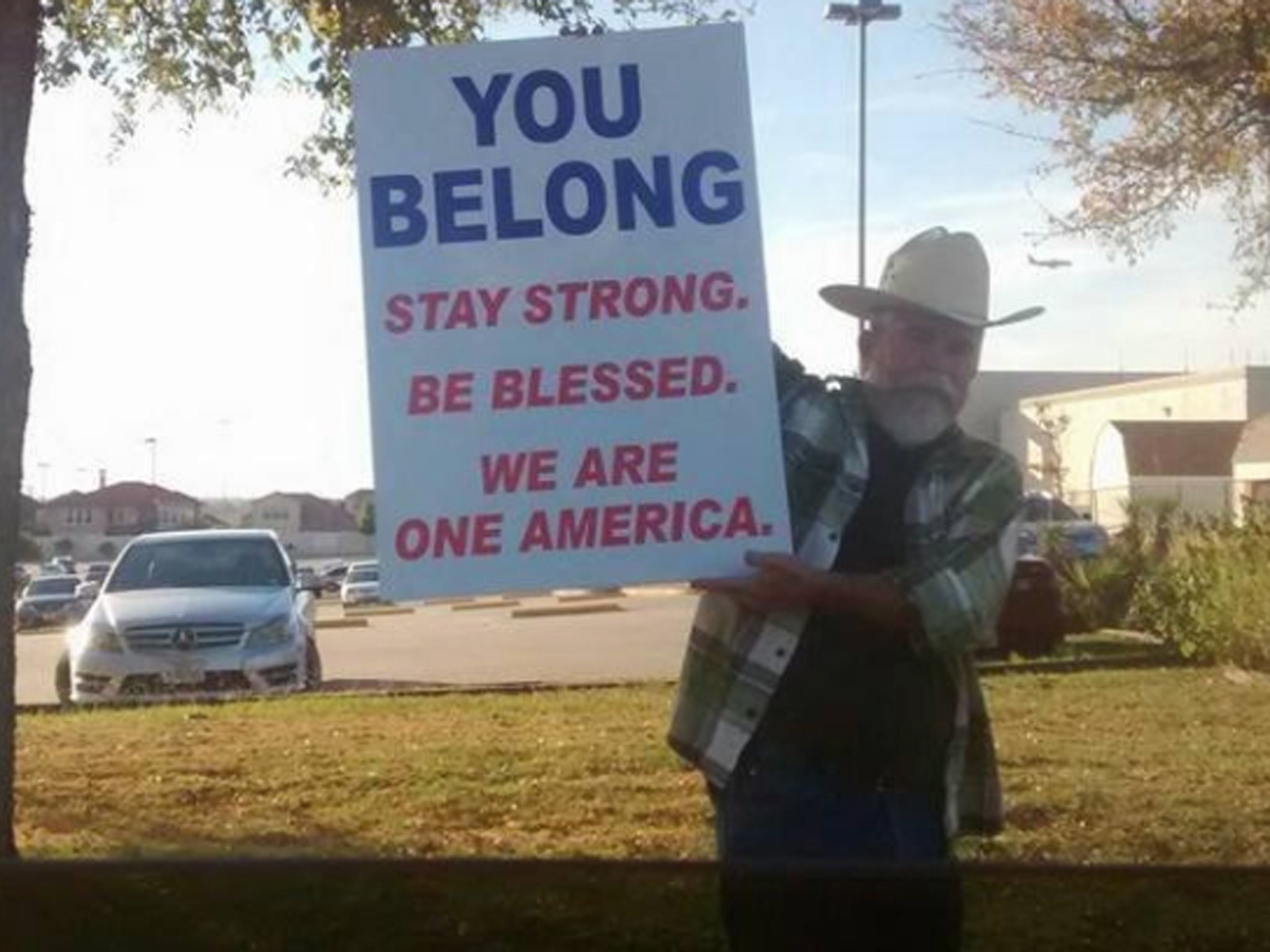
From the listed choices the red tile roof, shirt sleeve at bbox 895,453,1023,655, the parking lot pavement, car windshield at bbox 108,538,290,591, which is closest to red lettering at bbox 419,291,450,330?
shirt sleeve at bbox 895,453,1023,655

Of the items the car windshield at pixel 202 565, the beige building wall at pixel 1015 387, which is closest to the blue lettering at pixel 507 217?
the car windshield at pixel 202 565

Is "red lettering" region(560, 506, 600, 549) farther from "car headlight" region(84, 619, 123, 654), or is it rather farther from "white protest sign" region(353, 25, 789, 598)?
"car headlight" region(84, 619, 123, 654)

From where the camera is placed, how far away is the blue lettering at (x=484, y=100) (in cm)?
396

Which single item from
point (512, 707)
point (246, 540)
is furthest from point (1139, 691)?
point (246, 540)

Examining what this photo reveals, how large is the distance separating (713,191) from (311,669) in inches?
444

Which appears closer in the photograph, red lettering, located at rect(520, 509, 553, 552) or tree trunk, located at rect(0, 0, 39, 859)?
red lettering, located at rect(520, 509, 553, 552)

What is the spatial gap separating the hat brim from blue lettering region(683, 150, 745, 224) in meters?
0.23

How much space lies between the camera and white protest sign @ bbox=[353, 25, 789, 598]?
153 inches

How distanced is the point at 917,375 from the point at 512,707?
8.67 metres

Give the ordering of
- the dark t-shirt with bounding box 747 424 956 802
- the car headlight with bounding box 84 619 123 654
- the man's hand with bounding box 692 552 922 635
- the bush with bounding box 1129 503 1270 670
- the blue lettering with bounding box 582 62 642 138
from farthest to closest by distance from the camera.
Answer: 1. the bush with bounding box 1129 503 1270 670
2. the car headlight with bounding box 84 619 123 654
3. the blue lettering with bounding box 582 62 642 138
4. the dark t-shirt with bounding box 747 424 956 802
5. the man's hand with bounding box 692 552 922 635

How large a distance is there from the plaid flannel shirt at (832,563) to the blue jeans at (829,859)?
8cm

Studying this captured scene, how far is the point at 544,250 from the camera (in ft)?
12.9

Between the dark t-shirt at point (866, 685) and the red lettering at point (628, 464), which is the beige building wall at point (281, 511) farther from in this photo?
the dark t-shirt at point (866, 685)

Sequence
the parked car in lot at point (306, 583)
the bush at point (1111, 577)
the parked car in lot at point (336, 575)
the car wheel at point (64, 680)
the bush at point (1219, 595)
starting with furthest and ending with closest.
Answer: the parked car in lot at point (336, 575)
the bush at point (1111, 577)
the bush at point (1219, 595)
the parked car in lot at point (306, 583)
the car wheel at point (64, 680)
